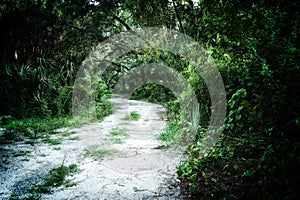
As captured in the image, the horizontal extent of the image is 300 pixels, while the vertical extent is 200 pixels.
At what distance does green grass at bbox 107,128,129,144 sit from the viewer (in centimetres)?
417

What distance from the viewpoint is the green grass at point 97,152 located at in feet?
10.8

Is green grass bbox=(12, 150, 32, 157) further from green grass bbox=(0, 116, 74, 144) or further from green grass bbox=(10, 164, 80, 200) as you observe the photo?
green grass bbox=(10, 164, 80, 200)

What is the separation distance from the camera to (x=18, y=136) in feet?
14.1

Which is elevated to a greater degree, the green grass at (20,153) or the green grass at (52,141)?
the green grass at (52,141)

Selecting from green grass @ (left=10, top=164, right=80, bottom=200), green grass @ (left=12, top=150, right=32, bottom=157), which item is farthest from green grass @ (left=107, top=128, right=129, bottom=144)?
green grass @ (left=12, top=150, right=32, bottom=157)

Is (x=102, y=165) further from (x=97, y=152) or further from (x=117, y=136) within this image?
(x=117, y=136)

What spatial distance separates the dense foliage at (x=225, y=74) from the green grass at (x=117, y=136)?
4.89 feet

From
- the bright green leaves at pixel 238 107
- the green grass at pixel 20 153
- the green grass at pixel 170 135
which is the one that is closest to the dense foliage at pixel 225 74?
the bright green leaves at pixel 238 107

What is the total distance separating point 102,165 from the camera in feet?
9.68

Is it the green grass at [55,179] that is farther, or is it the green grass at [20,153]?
the green grass at [20,153]

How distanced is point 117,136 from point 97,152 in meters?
1.09

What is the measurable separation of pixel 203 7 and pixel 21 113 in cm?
559

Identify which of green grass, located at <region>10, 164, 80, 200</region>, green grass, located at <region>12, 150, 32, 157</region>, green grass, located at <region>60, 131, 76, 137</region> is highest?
green grass, located at <region>60, 131, 76, 137</region>

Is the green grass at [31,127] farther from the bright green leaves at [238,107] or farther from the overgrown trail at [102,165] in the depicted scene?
the bright green leaves at [238,107]
